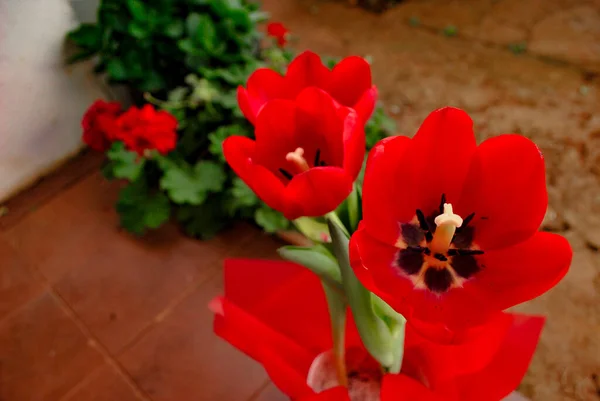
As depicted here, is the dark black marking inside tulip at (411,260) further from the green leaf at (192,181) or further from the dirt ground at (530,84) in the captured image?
the green leaf at (192,181)

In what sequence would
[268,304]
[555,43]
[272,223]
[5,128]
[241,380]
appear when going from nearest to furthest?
[268,304], [241,380], [272,223], [5,128], [555,43]

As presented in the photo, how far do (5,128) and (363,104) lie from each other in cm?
129

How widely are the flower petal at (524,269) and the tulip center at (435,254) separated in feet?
0.04

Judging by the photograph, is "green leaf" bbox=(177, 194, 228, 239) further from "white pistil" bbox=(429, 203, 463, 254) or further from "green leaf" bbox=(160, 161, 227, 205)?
"white pistil" bbox=(429, 203, 463, 254)

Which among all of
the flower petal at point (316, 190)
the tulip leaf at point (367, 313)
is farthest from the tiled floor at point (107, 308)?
the flower petal at point (316, 190)

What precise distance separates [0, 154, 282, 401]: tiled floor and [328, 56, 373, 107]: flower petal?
691 millimetres

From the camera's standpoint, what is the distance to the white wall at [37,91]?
48.7 inches

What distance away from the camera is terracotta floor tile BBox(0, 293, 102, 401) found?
1036 mm

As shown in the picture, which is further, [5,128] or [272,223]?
[5,128]

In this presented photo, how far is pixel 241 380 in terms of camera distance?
0.97 metres

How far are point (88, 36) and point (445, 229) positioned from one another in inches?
50.8

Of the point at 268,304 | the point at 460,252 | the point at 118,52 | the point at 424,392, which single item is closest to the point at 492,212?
the point at 460,252

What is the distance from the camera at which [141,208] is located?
125cm

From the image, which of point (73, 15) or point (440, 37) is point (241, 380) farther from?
point (440, 37)
